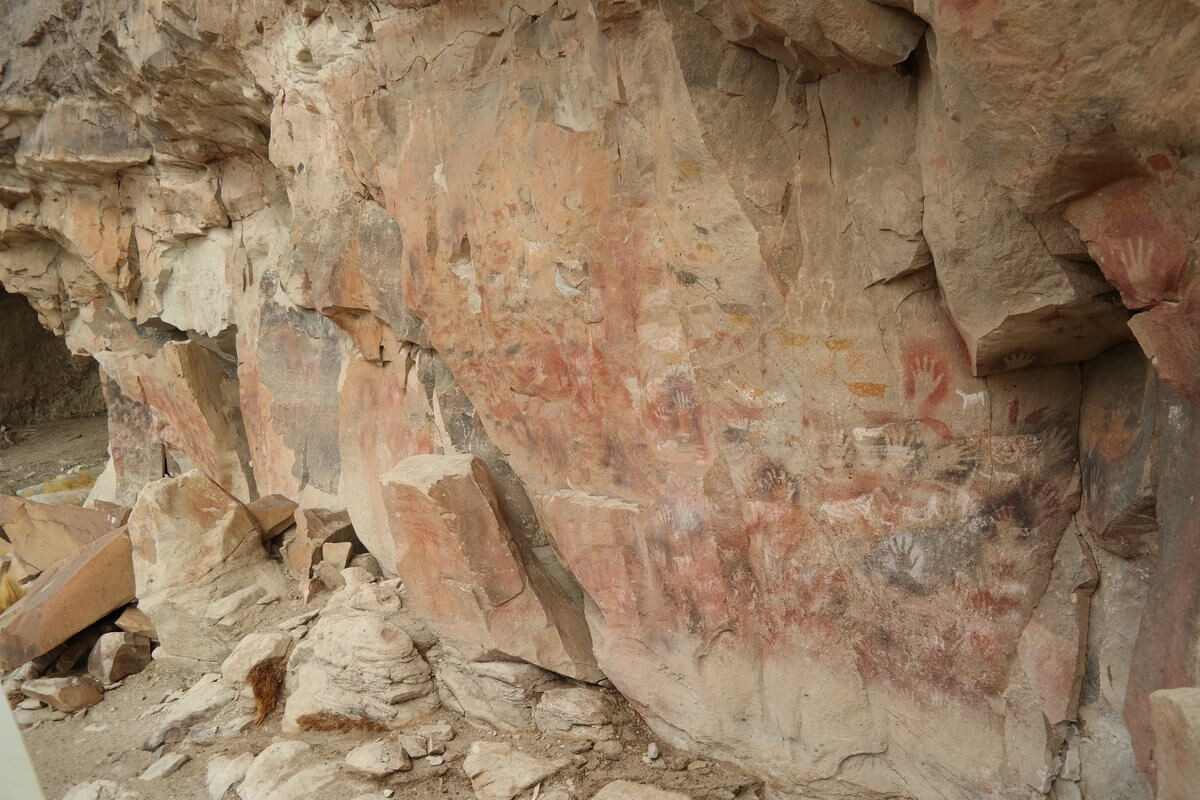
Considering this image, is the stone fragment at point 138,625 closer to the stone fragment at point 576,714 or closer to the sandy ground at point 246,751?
the sandy ground at point 246,751

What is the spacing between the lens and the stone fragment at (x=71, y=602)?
17.1 ft

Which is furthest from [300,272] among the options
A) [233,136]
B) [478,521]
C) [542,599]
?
[542,599]

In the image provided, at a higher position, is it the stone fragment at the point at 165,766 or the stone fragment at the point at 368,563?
the stone fragment at the point at 368,563

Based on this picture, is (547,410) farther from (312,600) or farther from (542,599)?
(312,600)

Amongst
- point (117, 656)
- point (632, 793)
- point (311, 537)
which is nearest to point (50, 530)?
point (117, 656)

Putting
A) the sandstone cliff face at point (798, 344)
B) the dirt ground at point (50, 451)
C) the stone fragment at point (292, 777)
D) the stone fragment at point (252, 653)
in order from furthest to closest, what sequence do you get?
the dirt ground at point (50, 451) < the stone fragment at point (252, 653) < the stone fragment at point (292, 777) < the sandstone cliff face at point (798, 344)

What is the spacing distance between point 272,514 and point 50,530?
2412mm

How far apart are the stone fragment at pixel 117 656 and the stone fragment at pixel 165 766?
3.88ft

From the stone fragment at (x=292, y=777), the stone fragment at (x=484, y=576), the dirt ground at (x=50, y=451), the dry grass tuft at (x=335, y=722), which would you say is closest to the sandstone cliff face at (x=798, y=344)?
the stone fragment at (x=484, y=576)

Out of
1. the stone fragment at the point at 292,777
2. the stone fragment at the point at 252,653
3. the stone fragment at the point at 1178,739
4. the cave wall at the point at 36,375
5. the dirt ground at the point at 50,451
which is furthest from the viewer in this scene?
the cave wall at the point at 36,375

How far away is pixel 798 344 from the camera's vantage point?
112 inches

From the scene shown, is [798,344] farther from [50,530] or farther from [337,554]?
[50,530]

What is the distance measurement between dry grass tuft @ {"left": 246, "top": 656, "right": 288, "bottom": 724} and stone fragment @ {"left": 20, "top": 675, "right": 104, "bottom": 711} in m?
1.35

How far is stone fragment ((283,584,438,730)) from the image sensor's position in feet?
12.9
